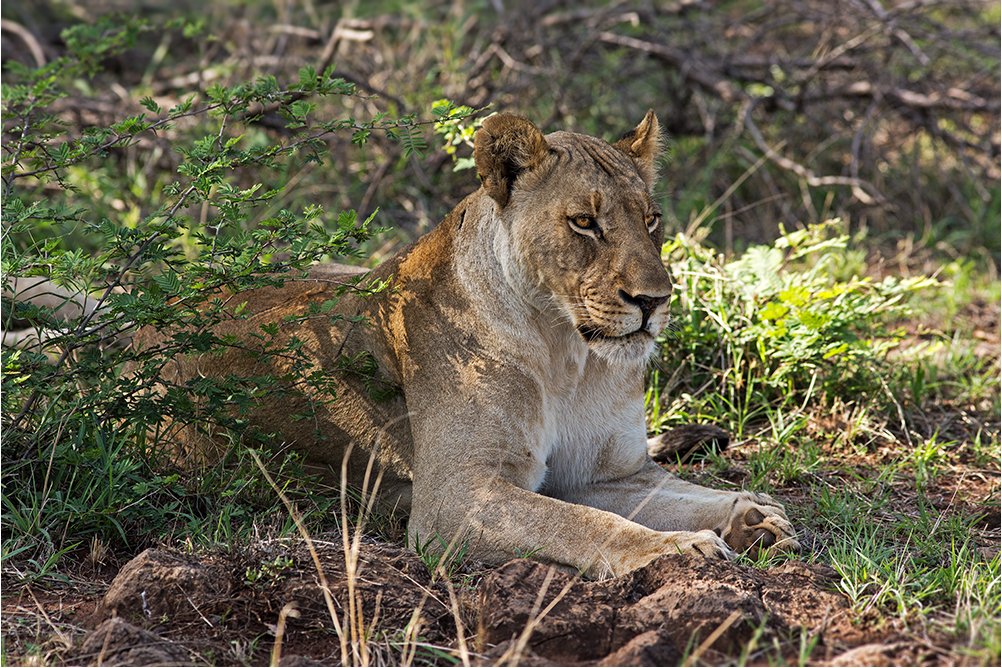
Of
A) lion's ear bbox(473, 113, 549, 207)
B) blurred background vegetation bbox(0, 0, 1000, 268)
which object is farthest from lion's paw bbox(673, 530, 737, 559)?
blurred background vegetation bbox(0, 0, 1000, 268)

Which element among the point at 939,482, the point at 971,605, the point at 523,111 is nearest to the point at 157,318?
the point at 971,605

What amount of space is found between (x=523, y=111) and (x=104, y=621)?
5.17 m

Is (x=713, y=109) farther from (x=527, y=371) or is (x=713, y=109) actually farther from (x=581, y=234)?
(x=527, y=371)

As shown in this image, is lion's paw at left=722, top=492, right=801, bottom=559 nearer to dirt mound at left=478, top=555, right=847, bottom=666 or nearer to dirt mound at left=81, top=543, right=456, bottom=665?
dirt mound at left=478, top=555, right=847, bottom=666

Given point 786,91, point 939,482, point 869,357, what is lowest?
point 939,482

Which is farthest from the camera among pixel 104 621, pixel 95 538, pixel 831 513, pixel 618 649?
pixel 831 513

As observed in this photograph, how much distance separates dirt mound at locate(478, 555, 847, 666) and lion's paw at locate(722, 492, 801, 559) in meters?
0.37

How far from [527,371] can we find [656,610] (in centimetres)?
103

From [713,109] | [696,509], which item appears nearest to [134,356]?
[696,509]

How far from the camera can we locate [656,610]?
2383 millimetres

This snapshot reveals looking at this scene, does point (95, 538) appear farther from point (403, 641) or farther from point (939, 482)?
point (939, 482)

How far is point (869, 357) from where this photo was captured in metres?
4.41

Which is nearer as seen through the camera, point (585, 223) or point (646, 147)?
point (585, 223)

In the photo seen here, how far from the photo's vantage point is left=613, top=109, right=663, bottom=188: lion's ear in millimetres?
3449
